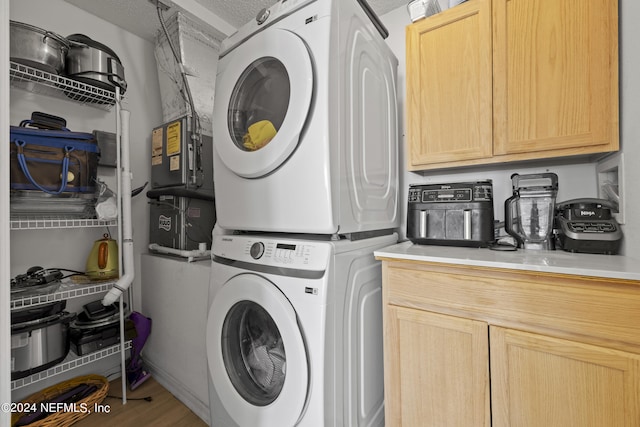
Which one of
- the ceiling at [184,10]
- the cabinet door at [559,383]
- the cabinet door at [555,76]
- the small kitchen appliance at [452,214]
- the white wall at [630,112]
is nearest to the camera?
the cabinet door at [559,383]

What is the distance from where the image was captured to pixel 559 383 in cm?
79

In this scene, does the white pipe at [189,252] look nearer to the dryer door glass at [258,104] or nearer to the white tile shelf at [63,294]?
the white tile shelf at [63,294]

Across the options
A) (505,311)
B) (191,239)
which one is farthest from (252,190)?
(505,311)

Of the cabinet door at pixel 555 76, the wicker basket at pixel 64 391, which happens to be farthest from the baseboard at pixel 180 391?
the cabinet door at pixel 555 76

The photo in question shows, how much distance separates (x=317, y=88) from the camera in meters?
0.95

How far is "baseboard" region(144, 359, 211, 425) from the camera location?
1.46 m

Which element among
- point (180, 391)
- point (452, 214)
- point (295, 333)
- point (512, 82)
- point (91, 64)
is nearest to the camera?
point (295, 333)

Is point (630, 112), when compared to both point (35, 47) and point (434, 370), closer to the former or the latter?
point (434, 370)

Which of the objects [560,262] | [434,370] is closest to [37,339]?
[434,370]

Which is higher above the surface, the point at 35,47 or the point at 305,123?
the point at 35,47

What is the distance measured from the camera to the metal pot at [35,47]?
1.27 metres

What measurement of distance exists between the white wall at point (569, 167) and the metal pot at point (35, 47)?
1935 mm

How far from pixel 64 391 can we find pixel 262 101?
6.53ft

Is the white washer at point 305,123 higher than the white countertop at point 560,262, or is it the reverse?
the white washer at point 305,123
